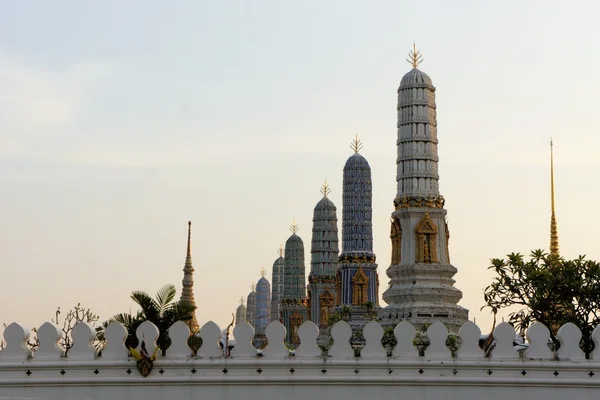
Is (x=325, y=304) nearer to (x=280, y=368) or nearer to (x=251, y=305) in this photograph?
(x=251, y=305)

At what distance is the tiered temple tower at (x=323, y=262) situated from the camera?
76.1 metres

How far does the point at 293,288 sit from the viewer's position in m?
84.8

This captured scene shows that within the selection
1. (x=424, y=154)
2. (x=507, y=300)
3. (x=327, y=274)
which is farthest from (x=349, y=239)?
(x=507, y=300)

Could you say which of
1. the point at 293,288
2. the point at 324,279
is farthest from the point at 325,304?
the point at 293,288

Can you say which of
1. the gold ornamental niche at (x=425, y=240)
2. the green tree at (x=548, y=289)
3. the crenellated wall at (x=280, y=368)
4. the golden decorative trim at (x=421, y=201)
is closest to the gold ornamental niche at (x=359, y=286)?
the golden decorative trim at (x=421, y=201)

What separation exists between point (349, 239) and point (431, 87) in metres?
16.3

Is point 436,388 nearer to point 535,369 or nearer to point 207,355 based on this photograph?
point 535,369

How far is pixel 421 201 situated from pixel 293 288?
117 feet

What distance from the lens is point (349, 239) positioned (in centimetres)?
6600

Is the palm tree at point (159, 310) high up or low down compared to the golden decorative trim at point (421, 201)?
down

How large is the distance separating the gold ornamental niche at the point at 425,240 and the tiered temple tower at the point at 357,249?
13.3m

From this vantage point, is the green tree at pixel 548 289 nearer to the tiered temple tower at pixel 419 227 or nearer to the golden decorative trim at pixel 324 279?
the tiered temple tower at pixel 419 227

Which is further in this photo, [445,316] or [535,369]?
[445,316]

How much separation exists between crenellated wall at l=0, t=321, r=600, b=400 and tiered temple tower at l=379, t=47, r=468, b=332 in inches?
1276
